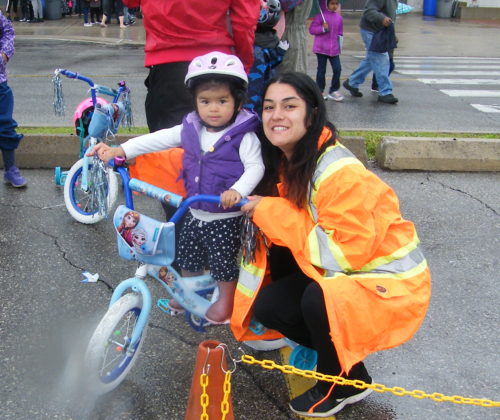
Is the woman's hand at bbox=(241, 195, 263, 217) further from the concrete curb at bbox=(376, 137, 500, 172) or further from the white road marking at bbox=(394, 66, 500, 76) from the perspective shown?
the white road marking at bbox=(394, 66, 500, 76)

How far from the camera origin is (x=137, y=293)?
270 centimetres

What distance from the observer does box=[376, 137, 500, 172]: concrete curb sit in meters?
5.78

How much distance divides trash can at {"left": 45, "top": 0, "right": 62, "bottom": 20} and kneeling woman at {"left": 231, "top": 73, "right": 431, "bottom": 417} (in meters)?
19.7

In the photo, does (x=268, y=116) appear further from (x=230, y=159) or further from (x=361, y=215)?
(x=361, y=215)

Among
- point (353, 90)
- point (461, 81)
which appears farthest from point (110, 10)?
point (353, 90)

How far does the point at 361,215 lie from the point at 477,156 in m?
3.91

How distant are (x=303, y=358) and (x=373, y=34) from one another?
22.0ft

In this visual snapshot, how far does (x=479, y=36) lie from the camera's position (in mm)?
18891

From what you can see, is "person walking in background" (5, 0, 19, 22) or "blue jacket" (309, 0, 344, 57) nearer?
"blue jacket" (309, 0, 344, 57)

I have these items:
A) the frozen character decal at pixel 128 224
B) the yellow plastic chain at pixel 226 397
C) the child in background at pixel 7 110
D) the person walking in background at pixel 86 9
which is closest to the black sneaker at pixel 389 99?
the child in background at pixel 7 110

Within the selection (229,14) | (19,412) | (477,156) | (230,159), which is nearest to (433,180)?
(477,156)

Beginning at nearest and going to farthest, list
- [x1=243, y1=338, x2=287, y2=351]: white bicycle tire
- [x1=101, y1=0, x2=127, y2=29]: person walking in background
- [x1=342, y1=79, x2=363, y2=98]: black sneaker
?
[x1=243, y1=338, x2=287, y2=351]: white bicycle tire < [x1=342, y1=79, x2=363, y2=98]: black sneaker < [x1=101, y1=0, x2=127, y2=29]: person walking in background

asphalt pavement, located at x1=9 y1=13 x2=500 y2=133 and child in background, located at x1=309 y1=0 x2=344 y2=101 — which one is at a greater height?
child in background, located at x1=309 y1=0 x2=344 y2=101

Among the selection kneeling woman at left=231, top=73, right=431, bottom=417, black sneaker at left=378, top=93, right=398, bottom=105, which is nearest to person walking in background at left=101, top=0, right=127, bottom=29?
black sneaker at left=378, top=93, right=398, bottom=105
